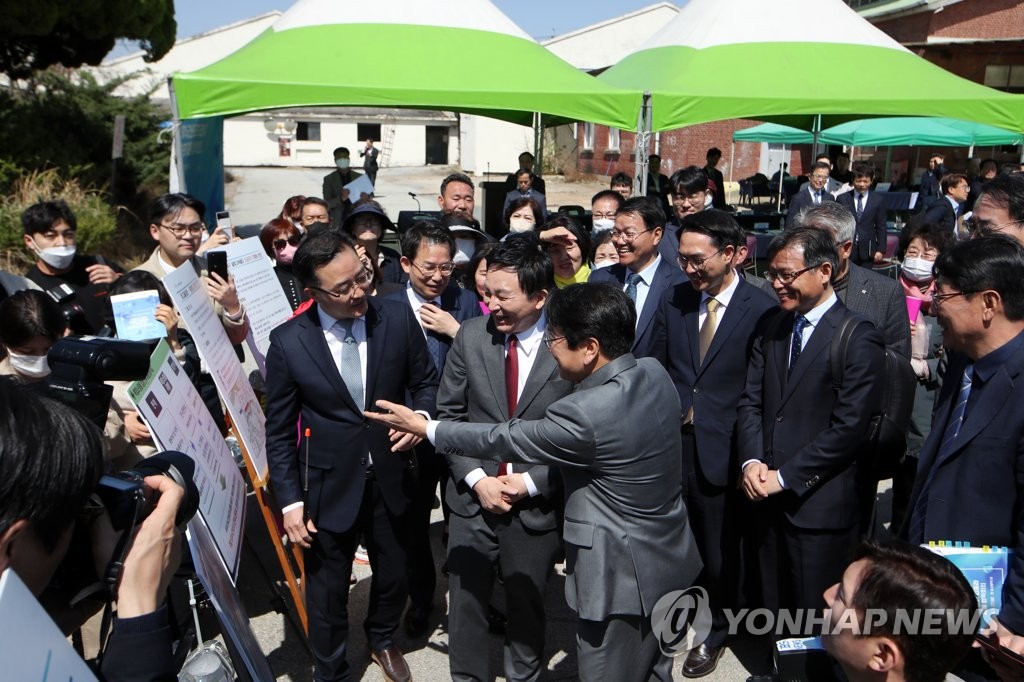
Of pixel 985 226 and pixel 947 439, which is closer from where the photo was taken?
pixel 947 439

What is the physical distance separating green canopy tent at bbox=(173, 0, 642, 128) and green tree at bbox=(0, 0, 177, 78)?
6135 mm

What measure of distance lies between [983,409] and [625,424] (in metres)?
1.07

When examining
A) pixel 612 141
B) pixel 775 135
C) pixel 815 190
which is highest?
pixel 612 141

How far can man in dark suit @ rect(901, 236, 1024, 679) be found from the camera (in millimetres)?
2396

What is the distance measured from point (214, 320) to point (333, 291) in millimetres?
743

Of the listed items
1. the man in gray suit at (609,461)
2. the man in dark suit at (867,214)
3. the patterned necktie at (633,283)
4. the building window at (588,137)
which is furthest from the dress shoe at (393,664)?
the building window at (588,137)

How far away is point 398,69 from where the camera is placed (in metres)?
6.52

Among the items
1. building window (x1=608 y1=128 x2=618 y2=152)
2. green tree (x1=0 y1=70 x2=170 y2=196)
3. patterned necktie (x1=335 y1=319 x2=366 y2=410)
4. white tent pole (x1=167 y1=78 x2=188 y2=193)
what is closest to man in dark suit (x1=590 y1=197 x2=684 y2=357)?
patterned necktie (x1=335 y1=319 x2=366 y2=410)

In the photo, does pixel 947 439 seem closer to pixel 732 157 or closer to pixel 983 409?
pixel 983 409

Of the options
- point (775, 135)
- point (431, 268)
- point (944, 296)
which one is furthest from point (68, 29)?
point (775, 135)

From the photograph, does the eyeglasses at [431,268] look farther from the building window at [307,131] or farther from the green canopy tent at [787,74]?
the building window at [307,131]

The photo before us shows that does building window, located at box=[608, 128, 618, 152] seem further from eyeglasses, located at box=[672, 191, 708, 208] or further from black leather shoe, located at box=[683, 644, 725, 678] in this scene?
black leather shoe, located at box=[683, 644, 725, 678]

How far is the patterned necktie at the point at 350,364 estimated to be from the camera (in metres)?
3.22

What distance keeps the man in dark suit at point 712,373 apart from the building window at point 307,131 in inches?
1489
